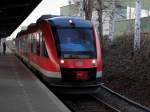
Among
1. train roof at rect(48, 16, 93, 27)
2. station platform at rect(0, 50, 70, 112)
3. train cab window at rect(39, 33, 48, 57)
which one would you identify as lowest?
station platform at rect(0, 50, 70, 112)

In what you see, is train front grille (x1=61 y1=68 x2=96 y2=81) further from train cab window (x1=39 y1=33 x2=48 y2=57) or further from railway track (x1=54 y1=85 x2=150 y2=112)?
train cab window (x1=39 y1=33 x2=48 y2=57)

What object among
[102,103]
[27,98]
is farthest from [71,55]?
[27,98]

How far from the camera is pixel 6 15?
188 ft

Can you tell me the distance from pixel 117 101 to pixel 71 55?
235cm

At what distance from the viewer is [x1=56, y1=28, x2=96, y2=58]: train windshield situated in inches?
708

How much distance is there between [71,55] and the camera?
17.9 metres

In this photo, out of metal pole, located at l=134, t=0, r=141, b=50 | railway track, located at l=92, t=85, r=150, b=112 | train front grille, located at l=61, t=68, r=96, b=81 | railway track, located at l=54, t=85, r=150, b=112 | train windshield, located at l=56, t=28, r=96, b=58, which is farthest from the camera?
metal pole, located at l=134, t=0, r=141, b=50

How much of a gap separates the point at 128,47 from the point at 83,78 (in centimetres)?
1302

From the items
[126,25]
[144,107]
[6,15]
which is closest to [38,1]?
[126,25]

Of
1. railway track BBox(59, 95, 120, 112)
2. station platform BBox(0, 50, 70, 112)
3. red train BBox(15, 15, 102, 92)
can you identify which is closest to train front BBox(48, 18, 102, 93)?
red train BBox(15, 15, 102, 92)

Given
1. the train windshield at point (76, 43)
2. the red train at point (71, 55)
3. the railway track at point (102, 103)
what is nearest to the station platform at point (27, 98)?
the red train at point (71, 55)

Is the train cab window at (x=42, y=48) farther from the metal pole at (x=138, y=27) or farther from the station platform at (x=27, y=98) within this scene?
the metal pole at (x=138, y=27)

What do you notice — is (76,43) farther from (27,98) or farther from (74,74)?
(27,98)

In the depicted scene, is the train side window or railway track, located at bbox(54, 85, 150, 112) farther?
the train side window
